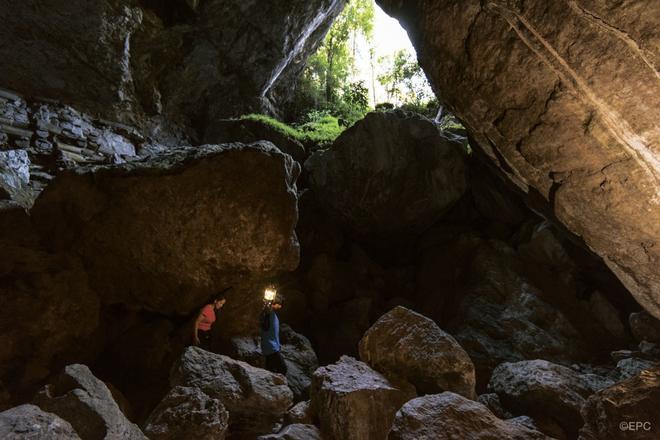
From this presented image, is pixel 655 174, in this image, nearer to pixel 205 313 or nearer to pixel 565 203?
pixel 565 203

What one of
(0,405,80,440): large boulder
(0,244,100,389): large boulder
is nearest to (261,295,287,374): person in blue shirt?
(0,244,100,389): large boulder

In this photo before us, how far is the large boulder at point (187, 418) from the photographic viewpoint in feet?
12.1


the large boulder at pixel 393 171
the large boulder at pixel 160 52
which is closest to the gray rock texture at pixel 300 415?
the large boulder at pixel 393 171

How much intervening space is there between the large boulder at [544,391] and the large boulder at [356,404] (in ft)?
7.28

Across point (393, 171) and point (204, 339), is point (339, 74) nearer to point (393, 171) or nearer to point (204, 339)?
point (393, 171)

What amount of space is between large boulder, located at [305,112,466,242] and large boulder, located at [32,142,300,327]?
539 cm

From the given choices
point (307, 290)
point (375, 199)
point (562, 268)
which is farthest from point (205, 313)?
point (562, 268)

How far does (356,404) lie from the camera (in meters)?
4.36

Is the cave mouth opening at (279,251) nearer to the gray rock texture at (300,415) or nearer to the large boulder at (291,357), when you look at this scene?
the large boulder at (291,357)

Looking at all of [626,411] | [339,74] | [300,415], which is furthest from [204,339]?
[339,74]

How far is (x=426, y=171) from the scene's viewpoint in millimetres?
12602

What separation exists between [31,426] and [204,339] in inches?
208

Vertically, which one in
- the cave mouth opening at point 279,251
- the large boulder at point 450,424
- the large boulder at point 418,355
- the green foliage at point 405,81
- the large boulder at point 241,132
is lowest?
the large boulder at point 450,424

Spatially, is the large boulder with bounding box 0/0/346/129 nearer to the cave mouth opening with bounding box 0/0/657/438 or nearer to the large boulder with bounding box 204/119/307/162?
the cave mouth opening with bounding box 0/0/657/438
